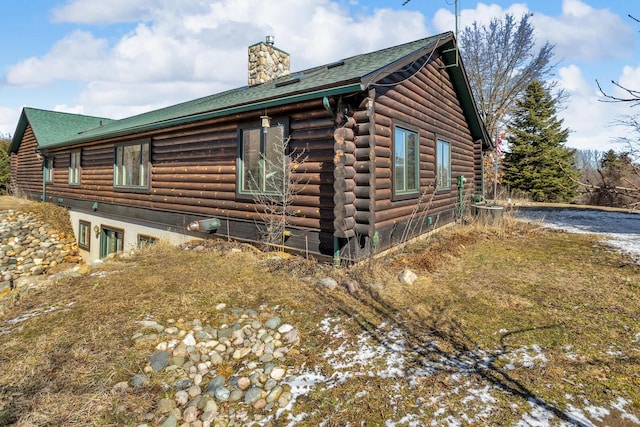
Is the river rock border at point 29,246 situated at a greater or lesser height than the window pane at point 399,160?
lesser

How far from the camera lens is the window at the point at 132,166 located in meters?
10.8

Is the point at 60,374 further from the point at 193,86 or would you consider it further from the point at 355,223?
the point at 193,86

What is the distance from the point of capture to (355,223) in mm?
6012

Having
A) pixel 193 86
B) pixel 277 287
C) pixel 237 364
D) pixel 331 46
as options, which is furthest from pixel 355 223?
pixel 193 86

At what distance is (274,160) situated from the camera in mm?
7008

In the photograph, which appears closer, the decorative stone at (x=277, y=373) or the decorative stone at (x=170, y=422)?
the decorative stone at (x=170, y=422)

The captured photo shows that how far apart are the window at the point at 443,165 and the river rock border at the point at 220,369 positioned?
7.29m

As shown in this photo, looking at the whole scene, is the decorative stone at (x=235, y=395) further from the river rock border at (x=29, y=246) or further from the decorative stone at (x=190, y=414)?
the river rock border at (x=29, y=246)

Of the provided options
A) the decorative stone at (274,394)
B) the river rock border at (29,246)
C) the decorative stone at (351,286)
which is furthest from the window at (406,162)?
the river rock border at (29,246)

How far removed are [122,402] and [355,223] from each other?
168 inches

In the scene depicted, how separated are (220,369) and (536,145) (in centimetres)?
2594

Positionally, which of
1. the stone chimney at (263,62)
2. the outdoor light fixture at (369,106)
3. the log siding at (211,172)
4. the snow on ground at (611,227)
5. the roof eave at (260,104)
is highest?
the stone chimney at (263,62)

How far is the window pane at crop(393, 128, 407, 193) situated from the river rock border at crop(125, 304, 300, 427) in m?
4.36

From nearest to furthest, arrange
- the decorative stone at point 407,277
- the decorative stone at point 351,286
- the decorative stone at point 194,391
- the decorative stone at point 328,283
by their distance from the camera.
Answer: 1. the decorative stone at point 194,391
2. the decorative stone at point 351,286
3. the decorative stone at point 328,283
4. the decorative stone at point 407,277
